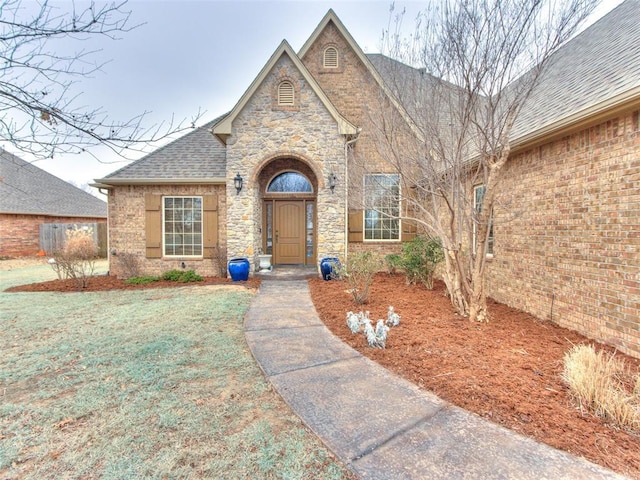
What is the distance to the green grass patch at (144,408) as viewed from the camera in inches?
75.2

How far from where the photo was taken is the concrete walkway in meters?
1.84

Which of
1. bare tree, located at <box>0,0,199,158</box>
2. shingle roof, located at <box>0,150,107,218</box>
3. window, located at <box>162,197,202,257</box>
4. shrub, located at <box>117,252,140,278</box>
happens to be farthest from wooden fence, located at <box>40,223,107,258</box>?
bare tree, located at <box>0,0,199,158</box>

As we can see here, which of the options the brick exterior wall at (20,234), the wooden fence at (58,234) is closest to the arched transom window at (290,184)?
the wooden fence at (58,234)

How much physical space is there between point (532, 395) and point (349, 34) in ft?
37.7

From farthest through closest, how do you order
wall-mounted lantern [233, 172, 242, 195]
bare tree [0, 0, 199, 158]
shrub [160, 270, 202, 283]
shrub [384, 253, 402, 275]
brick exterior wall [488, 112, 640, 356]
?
shrub [160, 270, 202, 283], wall-mounted lantern [233, 172, 242, 195], shrub [384, 253, 402, 275], brick exterior wall [488, 112, 640, 356], bare tree [0, 0, 199, 158]

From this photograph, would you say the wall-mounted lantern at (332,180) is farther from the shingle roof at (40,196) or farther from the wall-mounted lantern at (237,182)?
the shingle roof at (40,196)

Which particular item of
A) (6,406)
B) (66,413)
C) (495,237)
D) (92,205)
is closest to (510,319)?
(495,237)

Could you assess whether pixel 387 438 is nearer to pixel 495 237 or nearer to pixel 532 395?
pixel 532 395

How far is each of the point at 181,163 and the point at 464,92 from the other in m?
8.68

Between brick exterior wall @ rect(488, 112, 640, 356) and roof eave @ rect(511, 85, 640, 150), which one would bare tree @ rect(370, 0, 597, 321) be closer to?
roof eave @ rect(511, 85, 640, 150)

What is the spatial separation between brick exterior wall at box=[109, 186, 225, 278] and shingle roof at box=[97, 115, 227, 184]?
1.20 feet

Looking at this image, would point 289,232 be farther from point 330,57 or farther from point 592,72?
point 592,72

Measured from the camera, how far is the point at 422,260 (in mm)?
7535

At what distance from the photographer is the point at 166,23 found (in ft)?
16.0
